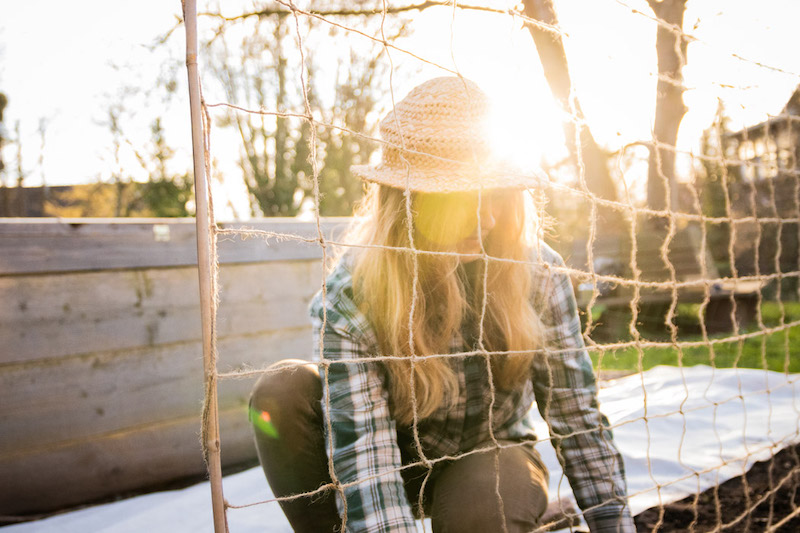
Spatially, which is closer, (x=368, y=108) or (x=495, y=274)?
(x=495, y=274)

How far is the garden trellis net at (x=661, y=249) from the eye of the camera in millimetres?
705

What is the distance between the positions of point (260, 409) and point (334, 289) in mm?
290

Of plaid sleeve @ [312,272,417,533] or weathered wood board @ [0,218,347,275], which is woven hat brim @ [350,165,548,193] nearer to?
plaid sleeve @ [312,272,417,533]

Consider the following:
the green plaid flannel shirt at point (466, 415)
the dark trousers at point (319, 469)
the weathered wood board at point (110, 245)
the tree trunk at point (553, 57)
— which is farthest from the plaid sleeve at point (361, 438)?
the tree trunk at point (553, 57)

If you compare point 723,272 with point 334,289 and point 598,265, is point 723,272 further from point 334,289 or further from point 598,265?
point 334,289

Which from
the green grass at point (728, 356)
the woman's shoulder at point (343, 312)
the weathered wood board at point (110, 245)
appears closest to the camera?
the woman's shoulder at point (343, 312)

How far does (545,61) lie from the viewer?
4.93 feet

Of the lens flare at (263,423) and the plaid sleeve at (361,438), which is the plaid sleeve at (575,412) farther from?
the lens flare at (263,423)

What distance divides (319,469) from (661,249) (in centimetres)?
99

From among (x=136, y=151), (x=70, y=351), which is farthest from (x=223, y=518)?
(x=136, y=151)

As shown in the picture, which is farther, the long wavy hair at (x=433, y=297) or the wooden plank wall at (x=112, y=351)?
the wooden plank wall at (x=112, y=351)

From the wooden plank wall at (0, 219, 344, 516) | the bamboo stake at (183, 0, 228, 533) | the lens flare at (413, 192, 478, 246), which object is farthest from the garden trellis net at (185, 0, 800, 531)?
the wooden plank wall at (0, 219, 344, 516)

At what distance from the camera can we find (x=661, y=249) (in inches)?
52.7

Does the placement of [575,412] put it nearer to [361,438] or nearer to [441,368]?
[441,368]
